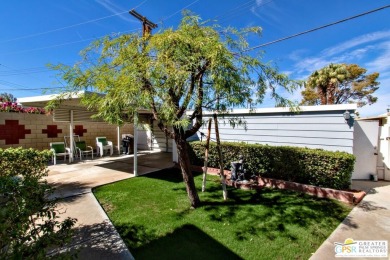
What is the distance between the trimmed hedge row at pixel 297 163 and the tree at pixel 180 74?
7.72 feet

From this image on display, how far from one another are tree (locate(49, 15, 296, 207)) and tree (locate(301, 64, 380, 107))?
716 inches

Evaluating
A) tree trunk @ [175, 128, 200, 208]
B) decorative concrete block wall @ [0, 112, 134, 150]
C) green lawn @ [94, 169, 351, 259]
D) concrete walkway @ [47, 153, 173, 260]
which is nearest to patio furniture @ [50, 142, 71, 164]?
concrete walkway @ [47, 153, 173, 260]

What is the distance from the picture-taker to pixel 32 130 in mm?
9836

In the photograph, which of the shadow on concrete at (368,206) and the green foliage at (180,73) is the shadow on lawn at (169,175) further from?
the shadow on concrete at (368,206)

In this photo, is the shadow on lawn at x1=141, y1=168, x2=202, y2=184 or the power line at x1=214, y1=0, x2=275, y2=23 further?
the power line at x1=214, y1=0, x2=275, y2=23

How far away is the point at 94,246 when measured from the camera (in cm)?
322

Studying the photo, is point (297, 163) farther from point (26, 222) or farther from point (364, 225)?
point (26, 222)

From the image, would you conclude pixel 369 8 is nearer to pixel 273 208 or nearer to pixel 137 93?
pixel 273 208

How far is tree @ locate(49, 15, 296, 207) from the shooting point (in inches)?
141

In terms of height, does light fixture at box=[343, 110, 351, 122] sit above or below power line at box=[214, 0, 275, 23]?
below

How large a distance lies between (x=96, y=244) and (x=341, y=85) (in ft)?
83.0

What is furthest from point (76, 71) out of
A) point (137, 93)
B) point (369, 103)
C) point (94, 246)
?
point (369, 103)

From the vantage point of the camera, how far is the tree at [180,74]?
3580 millimetres

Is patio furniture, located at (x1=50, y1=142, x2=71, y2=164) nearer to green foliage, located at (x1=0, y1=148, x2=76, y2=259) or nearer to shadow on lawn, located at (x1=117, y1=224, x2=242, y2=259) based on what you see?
shadow on lawn, located at (x1=117, y1=224, x2=242, y2=259)
